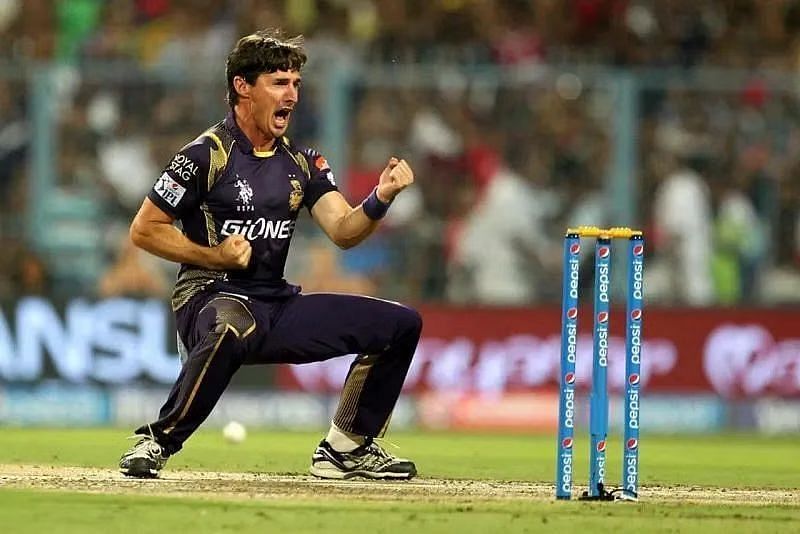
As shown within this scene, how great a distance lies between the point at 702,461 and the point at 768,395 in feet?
15.0

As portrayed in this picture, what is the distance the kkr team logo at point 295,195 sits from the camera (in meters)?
8.12

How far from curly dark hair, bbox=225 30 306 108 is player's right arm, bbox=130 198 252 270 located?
735mm

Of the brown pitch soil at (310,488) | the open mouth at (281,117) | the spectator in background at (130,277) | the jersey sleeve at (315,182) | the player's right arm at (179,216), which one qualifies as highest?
the spectator in background at (130,277)

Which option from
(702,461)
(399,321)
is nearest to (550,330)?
(702,461)

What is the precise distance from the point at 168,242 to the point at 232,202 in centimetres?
38

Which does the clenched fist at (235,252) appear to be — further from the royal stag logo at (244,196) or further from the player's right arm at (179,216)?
the royal stag logo at (244,196)

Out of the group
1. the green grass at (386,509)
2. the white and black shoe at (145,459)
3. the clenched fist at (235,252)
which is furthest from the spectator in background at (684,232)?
the white and black shoe at (145,459)

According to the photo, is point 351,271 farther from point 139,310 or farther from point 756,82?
point 756,82

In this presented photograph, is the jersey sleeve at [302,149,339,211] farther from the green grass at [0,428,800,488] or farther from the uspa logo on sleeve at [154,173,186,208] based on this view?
the green grass at [0,428,800,488]

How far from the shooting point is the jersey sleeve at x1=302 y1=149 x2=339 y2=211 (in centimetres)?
830

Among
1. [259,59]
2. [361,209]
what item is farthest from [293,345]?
[259,59]

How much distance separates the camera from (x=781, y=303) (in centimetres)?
1523

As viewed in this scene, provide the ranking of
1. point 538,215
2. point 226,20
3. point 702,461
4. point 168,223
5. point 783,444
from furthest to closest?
1. point 226,20
2. point 538,215
3. point 783,444
4. point 702,461
5. point 168,223

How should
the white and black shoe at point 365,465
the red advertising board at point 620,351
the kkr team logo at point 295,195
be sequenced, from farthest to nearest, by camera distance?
1. the red advertising board at point 620,351
2. the white and black shoe at point 365,465
3. the kkr team logo at point 295,195
